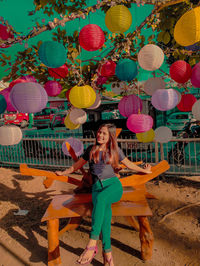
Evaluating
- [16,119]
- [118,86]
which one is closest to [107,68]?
[118,86]

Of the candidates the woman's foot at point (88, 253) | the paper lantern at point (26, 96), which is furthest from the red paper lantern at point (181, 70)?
the woman's foot at point (88, 253)

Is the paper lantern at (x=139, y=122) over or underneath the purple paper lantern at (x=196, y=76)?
underneath

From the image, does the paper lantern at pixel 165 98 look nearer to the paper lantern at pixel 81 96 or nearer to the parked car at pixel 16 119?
the paper lantern at pixel 81 96

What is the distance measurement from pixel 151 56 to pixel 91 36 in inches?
33.9

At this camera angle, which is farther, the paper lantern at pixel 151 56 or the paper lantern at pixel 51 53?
the paper lantern at pixel 151 56

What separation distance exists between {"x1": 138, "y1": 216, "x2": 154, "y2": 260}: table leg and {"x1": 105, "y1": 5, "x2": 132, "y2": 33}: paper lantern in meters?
2.54

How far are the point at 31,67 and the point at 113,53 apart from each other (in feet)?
4.66

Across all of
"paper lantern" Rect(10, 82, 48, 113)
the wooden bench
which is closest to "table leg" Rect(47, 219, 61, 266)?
the wooden bench

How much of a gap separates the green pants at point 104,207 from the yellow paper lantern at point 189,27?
79.0 inches

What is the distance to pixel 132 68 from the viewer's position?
324 cm

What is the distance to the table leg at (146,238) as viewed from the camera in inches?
115

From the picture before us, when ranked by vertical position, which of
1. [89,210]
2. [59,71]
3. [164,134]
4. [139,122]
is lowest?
[89,210]

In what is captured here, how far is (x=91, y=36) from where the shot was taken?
281 cm

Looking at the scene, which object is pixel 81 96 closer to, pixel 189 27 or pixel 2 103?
pixel 2 103
